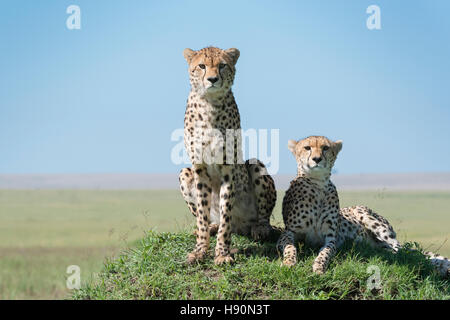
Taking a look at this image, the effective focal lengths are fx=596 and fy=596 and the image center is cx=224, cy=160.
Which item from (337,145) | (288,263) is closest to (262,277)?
(288,263)

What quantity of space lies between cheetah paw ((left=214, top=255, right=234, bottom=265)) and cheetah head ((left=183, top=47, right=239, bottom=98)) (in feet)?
5.09

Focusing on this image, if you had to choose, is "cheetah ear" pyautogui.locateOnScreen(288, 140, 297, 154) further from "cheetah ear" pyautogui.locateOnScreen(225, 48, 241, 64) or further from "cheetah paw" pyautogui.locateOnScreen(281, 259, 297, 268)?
"cheetah paw" pyautogui.locateOnScreen(281, 259, 297, 268)

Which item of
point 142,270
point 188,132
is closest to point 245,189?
point 188,132

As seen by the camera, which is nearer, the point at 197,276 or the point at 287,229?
the point at 197,276

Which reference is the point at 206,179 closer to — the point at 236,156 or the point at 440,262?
the point at 236,156

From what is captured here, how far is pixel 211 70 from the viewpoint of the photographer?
5512 mm

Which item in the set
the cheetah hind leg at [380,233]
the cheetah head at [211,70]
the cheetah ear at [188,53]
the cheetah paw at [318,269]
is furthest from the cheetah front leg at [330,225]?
the cheetah ear at [188,53]

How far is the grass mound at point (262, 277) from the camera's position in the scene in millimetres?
5445

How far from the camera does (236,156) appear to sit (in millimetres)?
5883

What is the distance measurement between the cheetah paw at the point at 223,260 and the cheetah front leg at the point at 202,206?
187 mm

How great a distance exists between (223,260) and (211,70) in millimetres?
1805

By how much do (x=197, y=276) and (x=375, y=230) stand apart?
2.43 m

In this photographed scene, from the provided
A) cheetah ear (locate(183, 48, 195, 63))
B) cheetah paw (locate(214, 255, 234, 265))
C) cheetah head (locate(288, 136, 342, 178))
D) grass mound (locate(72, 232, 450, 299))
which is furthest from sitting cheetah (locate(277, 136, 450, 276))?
cheetah ear (locate(183, 48, 195, 63))
